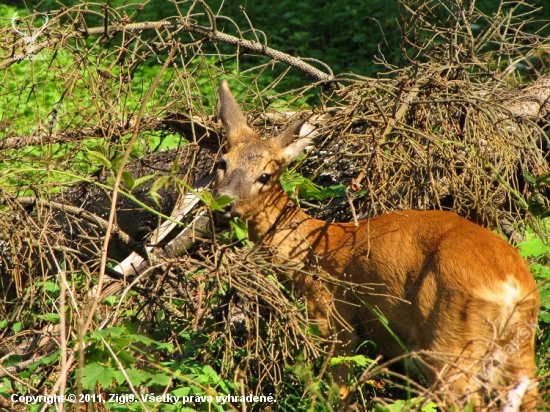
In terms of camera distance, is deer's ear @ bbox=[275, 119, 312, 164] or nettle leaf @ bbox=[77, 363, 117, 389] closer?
nettle leaf @ bbox=[77, 363, 117, 389]

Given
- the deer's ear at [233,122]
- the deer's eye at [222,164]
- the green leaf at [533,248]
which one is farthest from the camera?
the deer's ear at [233,122]

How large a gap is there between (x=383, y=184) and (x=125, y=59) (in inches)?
71.1

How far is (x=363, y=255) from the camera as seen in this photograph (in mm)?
4188

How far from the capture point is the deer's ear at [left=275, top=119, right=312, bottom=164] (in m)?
4.46

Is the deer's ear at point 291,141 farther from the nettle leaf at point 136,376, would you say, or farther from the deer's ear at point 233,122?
the nettle leaf at point 136,376

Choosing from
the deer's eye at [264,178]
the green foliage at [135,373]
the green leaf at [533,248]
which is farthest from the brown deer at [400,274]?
the green foliage at [135,373]

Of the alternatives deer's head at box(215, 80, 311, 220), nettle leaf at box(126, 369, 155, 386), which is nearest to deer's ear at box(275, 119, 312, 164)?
deer's head at box(215, 80, 311, 220)

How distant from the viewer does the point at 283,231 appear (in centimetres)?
445

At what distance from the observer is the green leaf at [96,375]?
2.91 metres

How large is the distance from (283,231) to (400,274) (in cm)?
82

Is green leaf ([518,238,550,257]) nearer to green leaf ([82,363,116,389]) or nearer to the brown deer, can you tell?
the brown deer

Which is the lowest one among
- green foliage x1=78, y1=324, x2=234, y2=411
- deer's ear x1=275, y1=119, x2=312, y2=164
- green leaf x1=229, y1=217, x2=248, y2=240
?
green foliage x1=78, y1=324, x2=234, y2=411

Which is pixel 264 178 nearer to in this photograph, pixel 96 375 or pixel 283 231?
pixel 283 231

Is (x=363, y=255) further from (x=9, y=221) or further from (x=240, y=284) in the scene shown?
(x=9, y=221)
